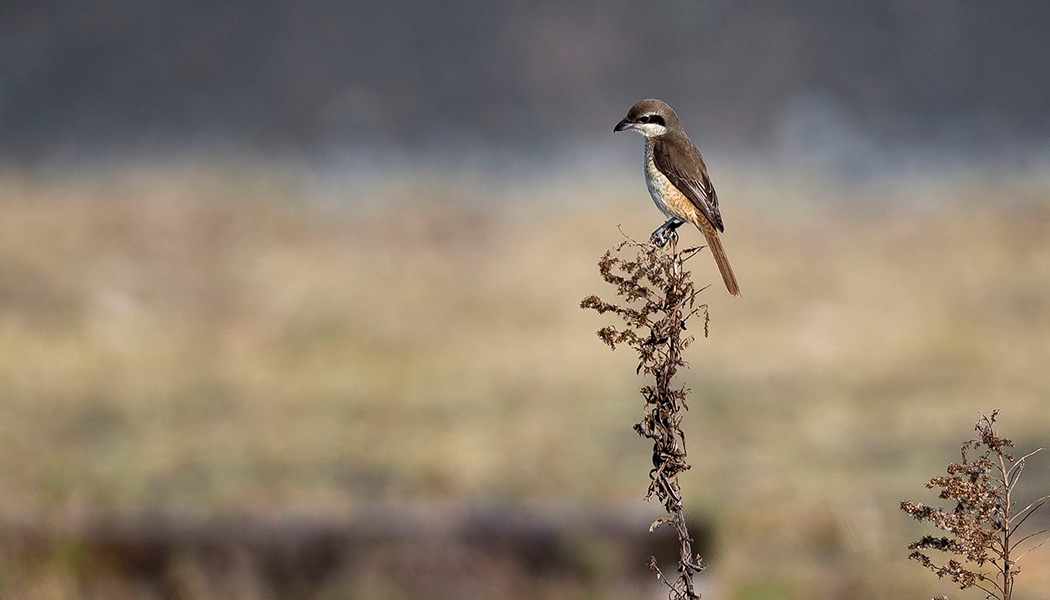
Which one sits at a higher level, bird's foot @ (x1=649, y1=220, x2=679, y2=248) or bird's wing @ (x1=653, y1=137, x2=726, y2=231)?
bird's wing @ (x1=653, y1=137, x2=726, y2=231)

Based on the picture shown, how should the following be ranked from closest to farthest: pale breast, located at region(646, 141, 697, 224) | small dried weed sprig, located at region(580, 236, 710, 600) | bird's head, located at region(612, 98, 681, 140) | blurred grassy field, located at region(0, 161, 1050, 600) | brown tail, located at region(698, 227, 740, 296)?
small dried weed sprig, located at region(580, 236, 710, 600)
brown tail, located at region(698, 227, 740, 296)
bird's head, located at region(612, 98, 681, 140)
pale breast, located at region(646, 141, 697, 224)
blurred grassy field, located at region(0, 161, 1050, 600)

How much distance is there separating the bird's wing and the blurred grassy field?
171 cm

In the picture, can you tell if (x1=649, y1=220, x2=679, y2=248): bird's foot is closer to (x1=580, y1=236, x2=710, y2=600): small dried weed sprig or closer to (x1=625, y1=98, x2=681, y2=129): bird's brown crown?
(x1=625, y1=98, x2=681, y2=129): bird's brown crown

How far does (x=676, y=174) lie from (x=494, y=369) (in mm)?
4827

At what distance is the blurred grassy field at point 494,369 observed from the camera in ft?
17.4

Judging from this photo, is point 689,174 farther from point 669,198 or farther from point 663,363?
point 663,363

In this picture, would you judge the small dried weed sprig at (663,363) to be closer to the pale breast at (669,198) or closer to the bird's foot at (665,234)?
the bird's foot at (665,234)

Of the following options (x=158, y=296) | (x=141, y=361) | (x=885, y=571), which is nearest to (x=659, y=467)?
(x=885, y=571)

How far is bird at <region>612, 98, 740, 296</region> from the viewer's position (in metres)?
3.10

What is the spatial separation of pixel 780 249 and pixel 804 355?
2.41 metres

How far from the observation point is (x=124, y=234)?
11.1 meters

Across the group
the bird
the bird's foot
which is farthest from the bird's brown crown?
the bird's foot

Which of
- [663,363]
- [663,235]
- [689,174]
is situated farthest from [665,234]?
[663,363]

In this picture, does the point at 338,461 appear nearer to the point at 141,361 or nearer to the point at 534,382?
the point at 534,382
